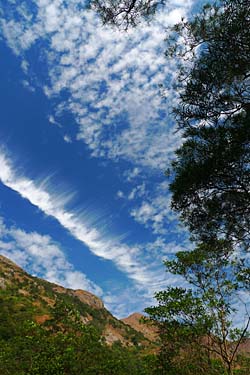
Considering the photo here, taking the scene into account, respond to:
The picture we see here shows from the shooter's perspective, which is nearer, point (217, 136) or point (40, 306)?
point (217, 136)

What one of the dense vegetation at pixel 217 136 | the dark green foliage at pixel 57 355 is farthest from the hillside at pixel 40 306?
the dense vegetation at pixel 217 136

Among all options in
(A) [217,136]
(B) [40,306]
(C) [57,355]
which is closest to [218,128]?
(A) [217,136]

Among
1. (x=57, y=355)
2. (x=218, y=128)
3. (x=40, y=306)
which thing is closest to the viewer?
(x=218, y=128)

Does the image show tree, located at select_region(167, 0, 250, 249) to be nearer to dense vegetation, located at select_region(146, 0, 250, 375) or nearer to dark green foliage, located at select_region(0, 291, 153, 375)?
dense vegetation, located at select_region(146, 0, 250, 375)

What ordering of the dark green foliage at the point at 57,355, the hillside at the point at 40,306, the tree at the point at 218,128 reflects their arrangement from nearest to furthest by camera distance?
the tree at the point at 218,128 < the dark green foliage at the point at 57,355 < the hillside at the point at 40,306

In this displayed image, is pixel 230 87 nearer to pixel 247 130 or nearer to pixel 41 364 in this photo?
pixel 247 130

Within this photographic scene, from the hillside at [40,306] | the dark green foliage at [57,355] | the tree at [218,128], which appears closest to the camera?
the tree at [218,128]

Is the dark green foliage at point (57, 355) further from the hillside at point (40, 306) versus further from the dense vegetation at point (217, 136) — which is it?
the hillside at point (40, 306)

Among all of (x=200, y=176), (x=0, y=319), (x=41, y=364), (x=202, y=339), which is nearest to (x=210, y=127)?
(x=200, y=176)

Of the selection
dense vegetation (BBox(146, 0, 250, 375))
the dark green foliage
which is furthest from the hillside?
dense vegetation (BBox(146, 0, 250, 375))

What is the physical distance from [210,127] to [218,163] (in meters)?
0.82

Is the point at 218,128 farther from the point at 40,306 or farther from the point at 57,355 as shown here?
the point at 40,306

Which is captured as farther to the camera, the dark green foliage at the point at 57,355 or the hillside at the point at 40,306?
the hillside at the point at 40,306

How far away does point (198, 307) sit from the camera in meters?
11.9
